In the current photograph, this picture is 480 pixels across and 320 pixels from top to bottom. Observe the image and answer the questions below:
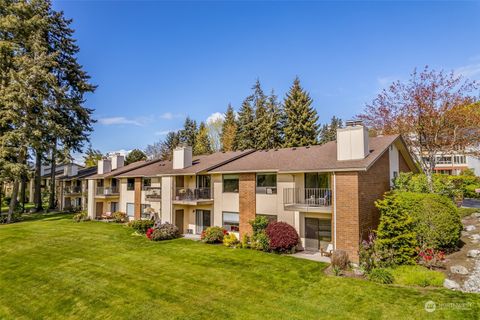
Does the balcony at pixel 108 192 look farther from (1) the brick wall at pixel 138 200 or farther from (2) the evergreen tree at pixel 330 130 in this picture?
(2) the evergreen tree at pixel 330 130

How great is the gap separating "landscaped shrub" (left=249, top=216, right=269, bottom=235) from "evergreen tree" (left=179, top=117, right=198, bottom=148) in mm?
41847

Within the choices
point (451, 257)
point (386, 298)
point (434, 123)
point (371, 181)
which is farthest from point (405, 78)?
point (386, 298)

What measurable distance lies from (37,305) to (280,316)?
10409mm

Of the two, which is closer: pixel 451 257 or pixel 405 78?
pixel 451 257

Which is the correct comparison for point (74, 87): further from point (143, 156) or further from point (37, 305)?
point (37, 305)

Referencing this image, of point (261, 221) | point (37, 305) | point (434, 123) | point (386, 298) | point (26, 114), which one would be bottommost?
point (37, 305)

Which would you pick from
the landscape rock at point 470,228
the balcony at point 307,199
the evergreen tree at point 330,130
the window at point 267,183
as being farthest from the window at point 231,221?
the evergreen tree at point 330,130

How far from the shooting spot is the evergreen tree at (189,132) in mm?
58188

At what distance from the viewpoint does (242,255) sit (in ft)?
53.6

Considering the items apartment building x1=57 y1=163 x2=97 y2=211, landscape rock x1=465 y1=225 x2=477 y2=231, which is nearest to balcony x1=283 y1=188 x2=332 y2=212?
landscape rock x1=465 y1=225 x2=477 y2=231

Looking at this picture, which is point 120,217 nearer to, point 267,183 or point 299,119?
point 267,183

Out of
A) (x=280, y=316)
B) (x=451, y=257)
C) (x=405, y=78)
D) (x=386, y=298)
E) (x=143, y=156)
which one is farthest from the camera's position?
(x=143, y=156)

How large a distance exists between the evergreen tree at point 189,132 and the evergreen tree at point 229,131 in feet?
22.6

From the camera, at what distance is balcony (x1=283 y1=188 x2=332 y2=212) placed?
16.0m
